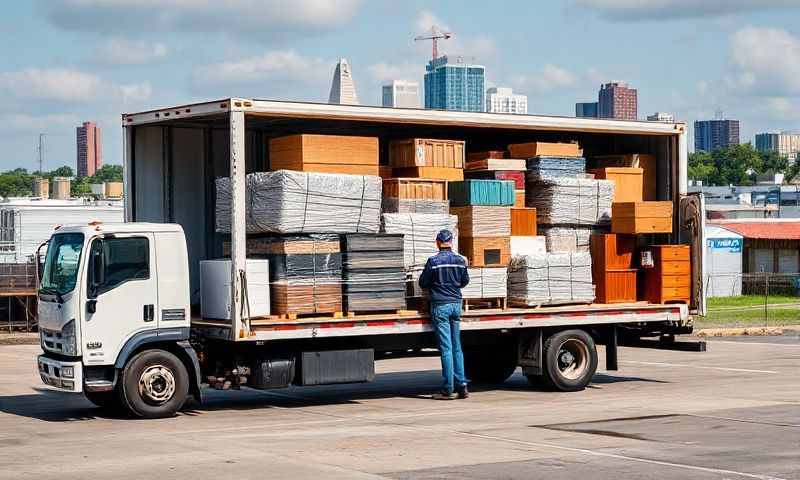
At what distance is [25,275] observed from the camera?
119ft

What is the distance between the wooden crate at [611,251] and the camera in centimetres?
1855

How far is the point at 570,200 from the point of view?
1842 centimetres

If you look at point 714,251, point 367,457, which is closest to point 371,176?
point 367,457

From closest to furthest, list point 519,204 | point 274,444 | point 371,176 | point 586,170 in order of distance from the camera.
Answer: point 274,444 → point 371,176 → point 519,204 → point 586,170

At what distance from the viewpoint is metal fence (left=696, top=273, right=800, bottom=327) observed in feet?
124

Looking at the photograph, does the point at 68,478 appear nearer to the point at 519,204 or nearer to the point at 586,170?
the point at 519,204

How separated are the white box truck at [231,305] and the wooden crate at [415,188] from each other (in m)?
0.80

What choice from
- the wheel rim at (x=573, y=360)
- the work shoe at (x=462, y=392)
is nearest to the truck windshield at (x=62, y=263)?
the work shoe at (x=462, y=392)

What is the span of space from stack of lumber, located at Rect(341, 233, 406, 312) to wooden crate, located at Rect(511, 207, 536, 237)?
215cm

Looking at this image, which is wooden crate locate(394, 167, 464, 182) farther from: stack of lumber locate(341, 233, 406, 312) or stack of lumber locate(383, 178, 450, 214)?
stack of lumber locate(341, 233, 406, 312)

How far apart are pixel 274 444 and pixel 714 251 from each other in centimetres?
4380

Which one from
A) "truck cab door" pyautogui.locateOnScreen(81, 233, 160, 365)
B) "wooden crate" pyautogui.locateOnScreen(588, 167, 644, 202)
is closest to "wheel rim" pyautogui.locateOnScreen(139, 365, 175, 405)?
"truck cab door" pyautogui.locateOnScreen(81, 233, 160, 365)

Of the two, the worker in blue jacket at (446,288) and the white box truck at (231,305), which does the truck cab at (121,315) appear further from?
the worker in blue jacket at (446,288)

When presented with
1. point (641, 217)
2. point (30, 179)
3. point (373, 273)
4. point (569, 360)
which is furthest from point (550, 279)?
point (30, 179)
